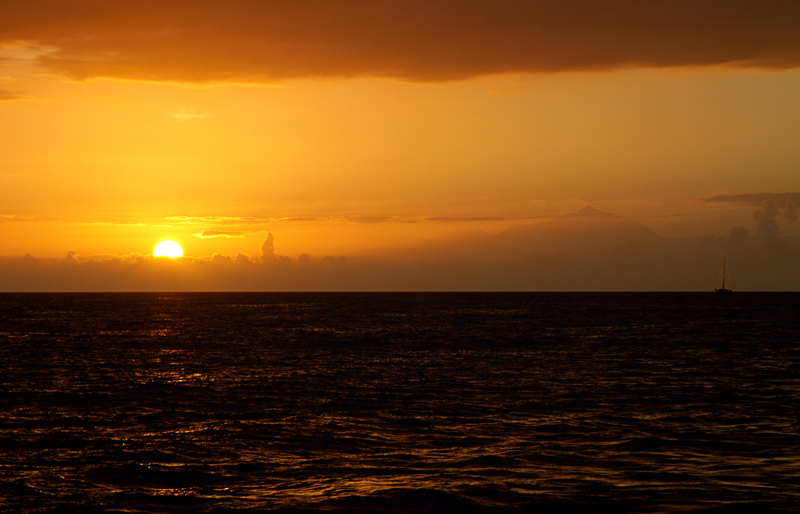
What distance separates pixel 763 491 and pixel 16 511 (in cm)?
1810

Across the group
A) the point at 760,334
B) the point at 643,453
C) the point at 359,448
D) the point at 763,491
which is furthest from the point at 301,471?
the point at 760,334

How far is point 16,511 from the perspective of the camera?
16453 mm

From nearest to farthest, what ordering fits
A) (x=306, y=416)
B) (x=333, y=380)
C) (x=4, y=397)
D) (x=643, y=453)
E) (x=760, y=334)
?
(x=643, y=453), (x=306, y=416), (x=4, y=397), (x=333, y=380), (x=760, y=334)

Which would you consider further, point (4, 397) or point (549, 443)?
point (4, 397)

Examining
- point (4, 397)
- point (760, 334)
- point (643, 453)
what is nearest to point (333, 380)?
point (4, 397)

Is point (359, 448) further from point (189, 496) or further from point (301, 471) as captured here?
point (189, 496)

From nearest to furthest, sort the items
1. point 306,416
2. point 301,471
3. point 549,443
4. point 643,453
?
1. point 301,471
2. point 643,453
3. point 549,443
4. point 306,416

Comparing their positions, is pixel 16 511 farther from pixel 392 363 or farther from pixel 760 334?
pixel 760 334

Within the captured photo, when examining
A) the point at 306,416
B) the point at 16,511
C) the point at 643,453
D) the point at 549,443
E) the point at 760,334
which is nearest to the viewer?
the point at 16,511

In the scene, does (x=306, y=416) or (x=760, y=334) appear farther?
(x=760, y=334)

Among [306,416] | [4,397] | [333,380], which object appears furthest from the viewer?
[333,380]

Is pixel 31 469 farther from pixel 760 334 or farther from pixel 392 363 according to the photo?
pixel 760 334

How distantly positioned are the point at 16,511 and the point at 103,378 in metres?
27.7

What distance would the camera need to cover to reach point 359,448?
75.6 feet
